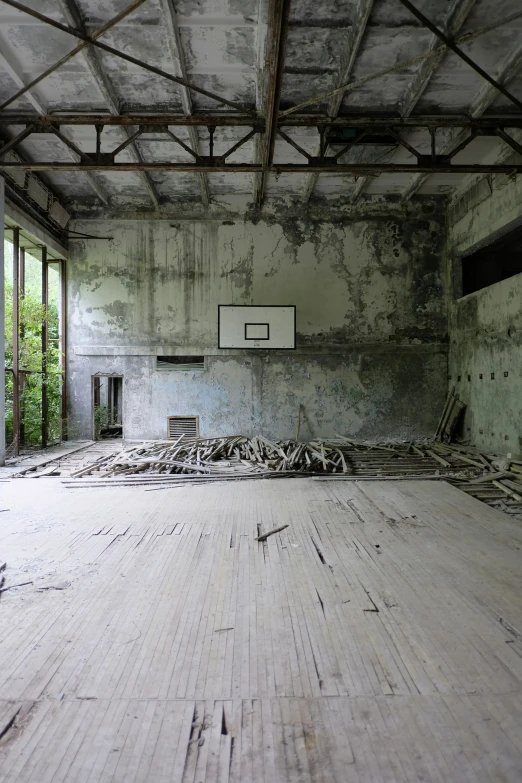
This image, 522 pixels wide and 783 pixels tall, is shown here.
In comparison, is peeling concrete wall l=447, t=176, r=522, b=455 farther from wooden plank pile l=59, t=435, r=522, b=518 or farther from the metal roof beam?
the metal roof beam

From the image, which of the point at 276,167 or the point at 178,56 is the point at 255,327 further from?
the point at 178,56

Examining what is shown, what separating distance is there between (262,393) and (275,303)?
8.05 ft

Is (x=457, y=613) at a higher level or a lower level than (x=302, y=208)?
lower

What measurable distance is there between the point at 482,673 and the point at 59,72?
9347mm

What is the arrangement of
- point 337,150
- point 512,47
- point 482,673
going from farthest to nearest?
1. point 337,150
2. point 512,47
3. point 482,673

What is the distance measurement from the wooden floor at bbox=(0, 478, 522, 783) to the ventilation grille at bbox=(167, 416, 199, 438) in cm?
779

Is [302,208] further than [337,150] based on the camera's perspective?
Yes

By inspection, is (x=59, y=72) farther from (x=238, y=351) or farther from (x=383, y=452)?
(x=383, y=452)

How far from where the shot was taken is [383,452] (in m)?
10.8

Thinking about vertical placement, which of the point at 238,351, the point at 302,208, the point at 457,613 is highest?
the point at 302,208

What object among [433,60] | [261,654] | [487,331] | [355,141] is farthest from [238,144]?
[261,654]

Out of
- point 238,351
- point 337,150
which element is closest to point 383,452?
point 238,351

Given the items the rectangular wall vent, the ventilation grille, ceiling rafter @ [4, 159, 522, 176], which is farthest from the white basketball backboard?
ceiling rafter @ [4, 159, 522, 176]

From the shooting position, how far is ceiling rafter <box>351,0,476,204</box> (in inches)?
253
